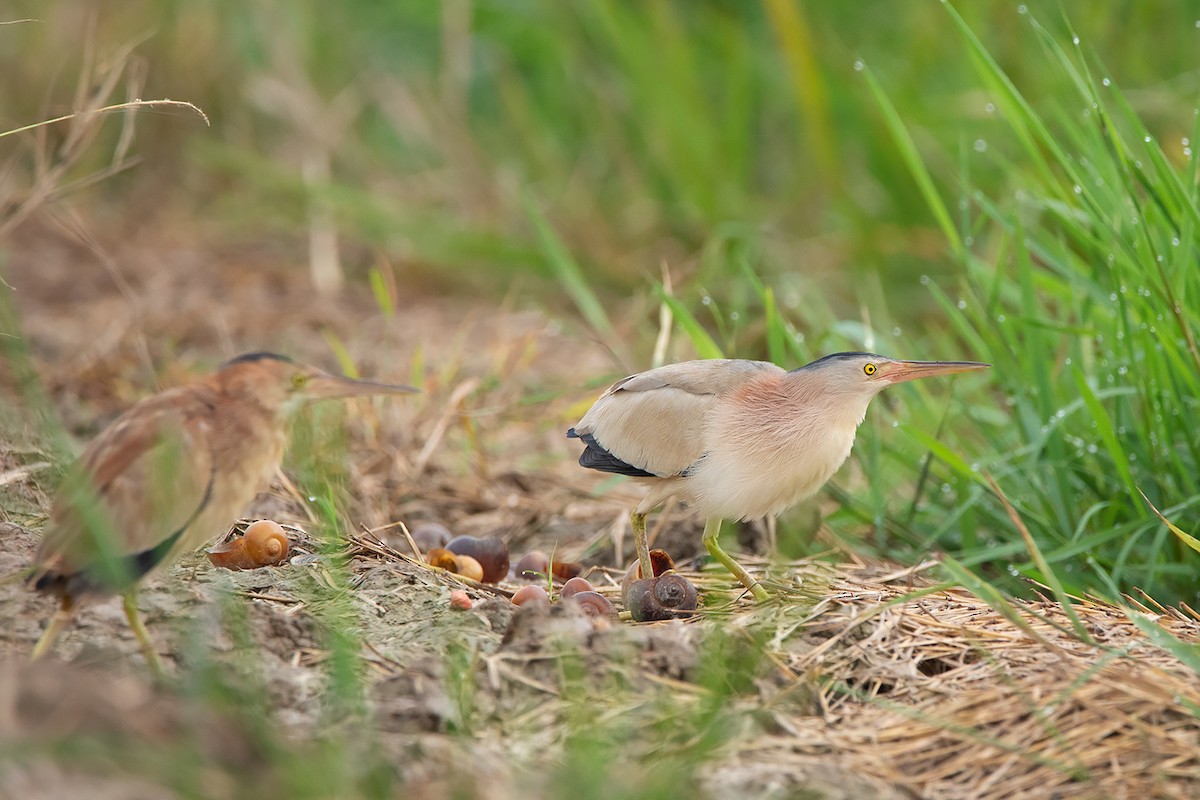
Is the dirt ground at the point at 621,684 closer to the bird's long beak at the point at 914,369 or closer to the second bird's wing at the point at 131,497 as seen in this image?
the second bird's wing at the point at 131,497

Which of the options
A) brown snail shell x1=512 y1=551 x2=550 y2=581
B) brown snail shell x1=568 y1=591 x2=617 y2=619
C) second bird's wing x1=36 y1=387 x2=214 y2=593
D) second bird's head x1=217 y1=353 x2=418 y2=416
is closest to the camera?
second bird's wing x1=36 y1=387 x2=214 y2=593

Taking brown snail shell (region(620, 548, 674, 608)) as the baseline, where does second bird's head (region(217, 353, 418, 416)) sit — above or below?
above

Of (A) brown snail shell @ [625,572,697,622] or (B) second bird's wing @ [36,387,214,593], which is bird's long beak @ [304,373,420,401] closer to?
(B) second bird's wing @ [36,387,214,593]

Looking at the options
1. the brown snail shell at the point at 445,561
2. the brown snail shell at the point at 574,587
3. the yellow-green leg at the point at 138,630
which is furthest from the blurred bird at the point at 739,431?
the yellow-green leg at the point at 138,630

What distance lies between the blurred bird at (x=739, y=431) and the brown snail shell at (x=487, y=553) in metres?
0.29

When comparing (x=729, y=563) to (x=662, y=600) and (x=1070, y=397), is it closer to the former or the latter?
(x=662, y=600)

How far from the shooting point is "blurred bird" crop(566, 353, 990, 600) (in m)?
2.96

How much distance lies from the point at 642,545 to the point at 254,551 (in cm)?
86

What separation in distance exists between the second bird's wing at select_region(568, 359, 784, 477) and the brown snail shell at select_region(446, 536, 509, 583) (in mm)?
288

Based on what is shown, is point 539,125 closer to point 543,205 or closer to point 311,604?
point 543,205

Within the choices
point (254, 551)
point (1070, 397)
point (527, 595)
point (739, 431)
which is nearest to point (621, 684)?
point (527, 595)

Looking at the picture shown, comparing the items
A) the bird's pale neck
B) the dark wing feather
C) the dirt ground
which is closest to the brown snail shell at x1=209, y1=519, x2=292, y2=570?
the dirt ground

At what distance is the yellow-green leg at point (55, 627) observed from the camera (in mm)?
2213

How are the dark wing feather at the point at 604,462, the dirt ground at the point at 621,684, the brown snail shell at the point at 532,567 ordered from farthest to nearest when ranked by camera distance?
the brown snail shell at the point at 532,567, the dark wing feather at the point at 604,462, the dirt ground at the point at 621,684
